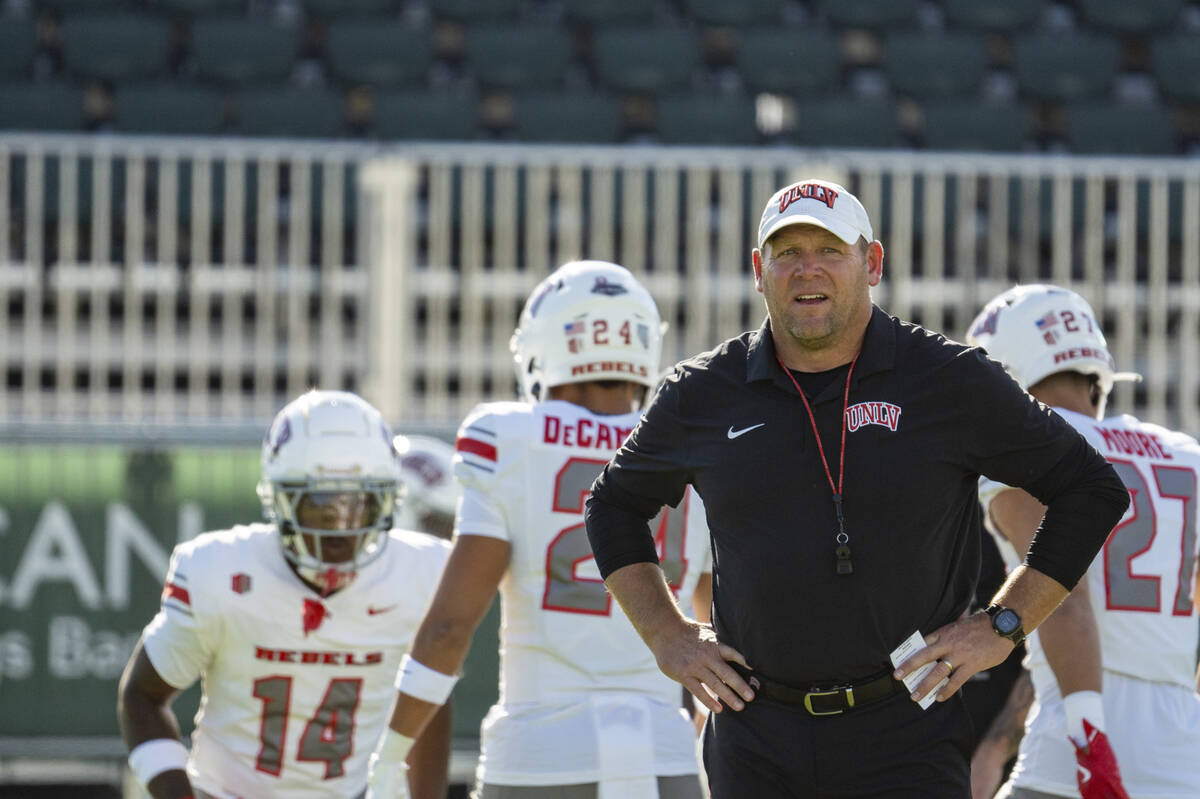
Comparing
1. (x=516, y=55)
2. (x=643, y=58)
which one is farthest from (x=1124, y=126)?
(x=516, y=55)

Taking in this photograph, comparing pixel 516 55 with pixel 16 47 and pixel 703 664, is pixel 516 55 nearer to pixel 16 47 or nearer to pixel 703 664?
pixel 16 47

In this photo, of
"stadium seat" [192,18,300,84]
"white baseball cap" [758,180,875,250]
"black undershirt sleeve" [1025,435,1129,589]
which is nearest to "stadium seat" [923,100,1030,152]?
"stadium seat" [192,18,300,84]

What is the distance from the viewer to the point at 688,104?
11102 millimetres

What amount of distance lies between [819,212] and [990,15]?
937 cm

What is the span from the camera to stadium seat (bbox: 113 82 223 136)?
10.8 meters

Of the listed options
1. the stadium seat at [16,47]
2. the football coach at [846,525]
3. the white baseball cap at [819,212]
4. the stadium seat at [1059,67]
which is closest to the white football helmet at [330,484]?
the football coach at [846,525]

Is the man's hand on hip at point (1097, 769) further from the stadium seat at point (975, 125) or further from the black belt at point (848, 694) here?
the stadium seat at point (975, 125)

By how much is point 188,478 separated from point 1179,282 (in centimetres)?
490

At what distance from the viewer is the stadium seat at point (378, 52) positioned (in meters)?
11.4

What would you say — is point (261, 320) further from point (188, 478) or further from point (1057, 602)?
point (1057, 602)

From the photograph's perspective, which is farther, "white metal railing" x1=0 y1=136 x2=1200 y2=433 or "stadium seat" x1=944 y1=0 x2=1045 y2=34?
"stadium seat" x1=944 y1=0 x2=1045 y2=34

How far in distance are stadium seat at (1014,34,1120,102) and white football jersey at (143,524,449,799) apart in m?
8.73

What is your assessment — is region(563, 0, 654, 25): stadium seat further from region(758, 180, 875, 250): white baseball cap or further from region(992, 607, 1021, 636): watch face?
region(992, 607, 1021, 636): watch face

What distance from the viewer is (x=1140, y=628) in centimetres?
364
